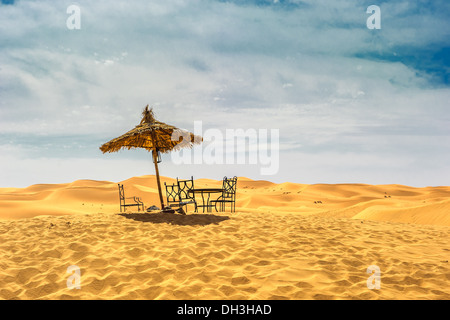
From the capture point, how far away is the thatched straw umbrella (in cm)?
965

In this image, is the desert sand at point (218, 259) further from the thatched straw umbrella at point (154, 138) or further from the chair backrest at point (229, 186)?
the thatched straw umbrella at point (154, 138)

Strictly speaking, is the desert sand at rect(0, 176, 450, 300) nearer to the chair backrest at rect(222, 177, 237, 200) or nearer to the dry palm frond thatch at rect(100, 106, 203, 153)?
the chair backrest at rect(222, 177, 237, 200)

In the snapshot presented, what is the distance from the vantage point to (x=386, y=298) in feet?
12.9

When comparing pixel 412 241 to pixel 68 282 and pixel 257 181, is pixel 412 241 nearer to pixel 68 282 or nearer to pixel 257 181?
pixel 68 282

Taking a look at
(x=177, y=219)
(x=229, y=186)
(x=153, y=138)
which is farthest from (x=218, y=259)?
(x=229, y=186)

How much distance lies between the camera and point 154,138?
9.92 meters

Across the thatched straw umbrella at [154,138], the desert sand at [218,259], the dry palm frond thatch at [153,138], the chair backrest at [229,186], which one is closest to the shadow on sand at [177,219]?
the desert sand at [218,259]

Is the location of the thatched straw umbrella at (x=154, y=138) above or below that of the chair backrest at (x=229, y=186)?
above

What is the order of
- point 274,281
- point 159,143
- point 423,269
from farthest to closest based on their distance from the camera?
1. point 159,143
2. point 423,269
3. point 274,281

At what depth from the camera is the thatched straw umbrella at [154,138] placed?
9648 mm

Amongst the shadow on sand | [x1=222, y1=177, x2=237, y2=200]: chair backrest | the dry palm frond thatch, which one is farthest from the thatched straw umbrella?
[x1=222, y1=177, x2=237, y2=200]: chair backrest

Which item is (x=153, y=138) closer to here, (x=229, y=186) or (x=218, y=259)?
(x=229, y=186)
